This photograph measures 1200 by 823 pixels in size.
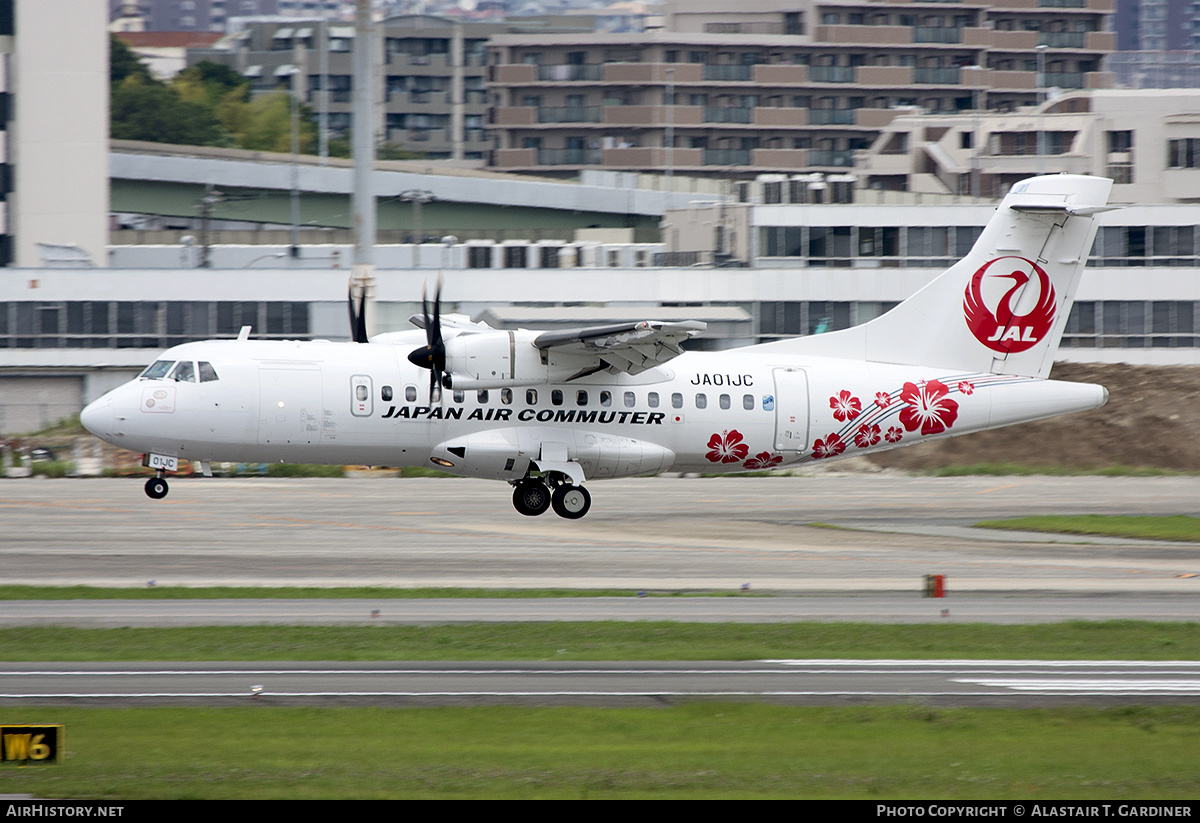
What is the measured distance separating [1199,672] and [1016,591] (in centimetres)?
625

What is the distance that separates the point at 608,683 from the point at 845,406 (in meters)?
15.5

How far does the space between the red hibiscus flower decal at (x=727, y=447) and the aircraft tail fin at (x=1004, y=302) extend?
3.63 metres

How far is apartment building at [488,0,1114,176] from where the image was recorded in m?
116

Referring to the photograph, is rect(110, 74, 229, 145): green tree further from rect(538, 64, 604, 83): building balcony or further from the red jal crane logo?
the red jal crane logo

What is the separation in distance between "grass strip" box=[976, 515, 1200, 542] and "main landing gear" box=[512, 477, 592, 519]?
362 inches

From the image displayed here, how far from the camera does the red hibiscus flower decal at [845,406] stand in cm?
2903

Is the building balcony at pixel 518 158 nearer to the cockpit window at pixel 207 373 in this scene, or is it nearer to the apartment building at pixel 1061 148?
the apartment building at pixel 1061 148

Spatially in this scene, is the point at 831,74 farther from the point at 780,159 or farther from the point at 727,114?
the point at 727,114

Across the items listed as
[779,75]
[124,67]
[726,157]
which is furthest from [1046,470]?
[124,67]

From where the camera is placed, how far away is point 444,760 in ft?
38.0

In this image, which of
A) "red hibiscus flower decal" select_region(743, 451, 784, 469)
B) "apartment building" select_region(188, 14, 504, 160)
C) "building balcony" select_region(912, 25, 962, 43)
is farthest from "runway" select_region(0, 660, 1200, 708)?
"apartment building" select_region(188, 14, 504, 160)

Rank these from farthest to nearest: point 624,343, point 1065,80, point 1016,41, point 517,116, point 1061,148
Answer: point 1016,41 → point 1065,80 → point 517,116 → point 1061,148 → point 624,343

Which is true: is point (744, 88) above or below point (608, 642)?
above

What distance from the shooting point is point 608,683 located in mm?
14789
